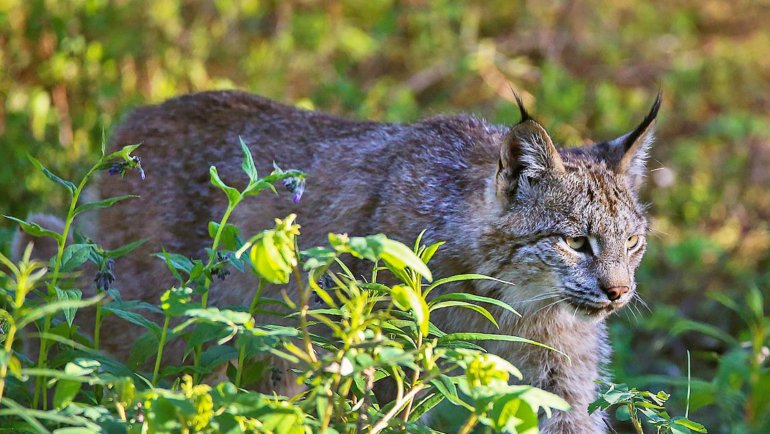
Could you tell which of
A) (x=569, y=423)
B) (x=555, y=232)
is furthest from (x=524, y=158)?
(x=569, y=423)

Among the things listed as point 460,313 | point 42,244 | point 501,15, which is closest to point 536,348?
point 460,313

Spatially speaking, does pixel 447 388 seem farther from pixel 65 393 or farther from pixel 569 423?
pixel 569 423

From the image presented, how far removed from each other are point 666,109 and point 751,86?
3.73 ft

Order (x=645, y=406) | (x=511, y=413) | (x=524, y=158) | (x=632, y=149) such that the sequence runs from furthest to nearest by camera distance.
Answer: (x=632, y=149) < (x=524, y=158) < (x=645, y=406) < (x=511, y=413)

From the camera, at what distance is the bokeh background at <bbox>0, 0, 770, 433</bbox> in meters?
6.94

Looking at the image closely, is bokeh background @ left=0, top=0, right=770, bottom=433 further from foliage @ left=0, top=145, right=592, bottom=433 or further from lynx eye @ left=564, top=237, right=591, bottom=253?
foliage @ left=0, top=145, right=592, bottom=433

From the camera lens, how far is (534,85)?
9570 mm

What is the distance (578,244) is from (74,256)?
2.17 m

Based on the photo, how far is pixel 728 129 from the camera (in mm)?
9250

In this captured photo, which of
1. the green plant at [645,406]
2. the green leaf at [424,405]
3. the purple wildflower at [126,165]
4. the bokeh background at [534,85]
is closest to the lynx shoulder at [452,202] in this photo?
the bokeh background at [534,85]

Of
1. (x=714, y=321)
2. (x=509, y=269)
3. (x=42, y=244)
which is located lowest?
(x=714, y=321)

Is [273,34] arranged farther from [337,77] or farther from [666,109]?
[666,109]

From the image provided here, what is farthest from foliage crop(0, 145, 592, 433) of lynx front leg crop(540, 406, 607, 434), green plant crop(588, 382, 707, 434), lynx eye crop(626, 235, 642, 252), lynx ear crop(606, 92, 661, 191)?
lynx ear crop(606, 92, 661, 191)

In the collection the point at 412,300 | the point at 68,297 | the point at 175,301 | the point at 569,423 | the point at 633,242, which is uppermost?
the point at 412,300
